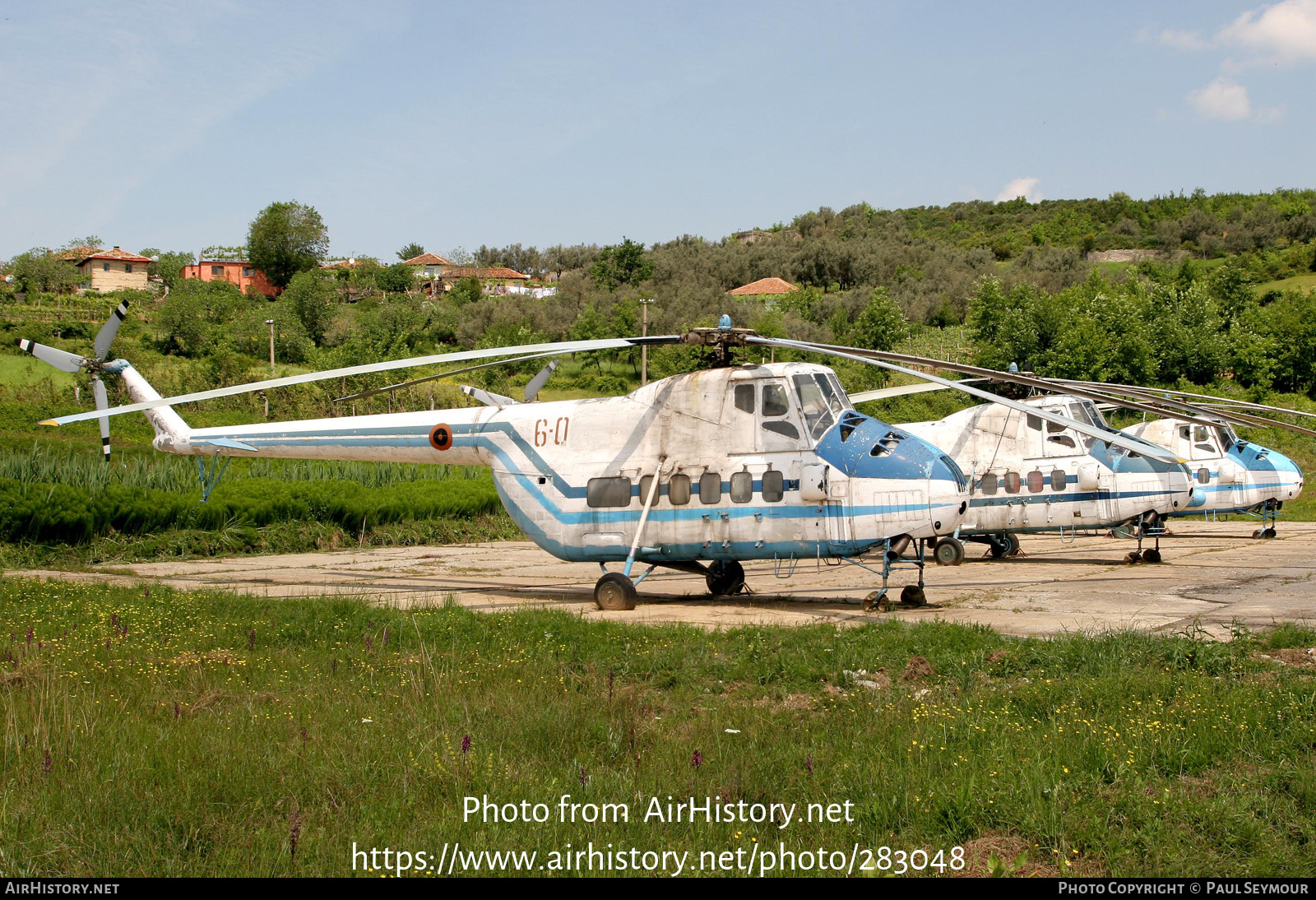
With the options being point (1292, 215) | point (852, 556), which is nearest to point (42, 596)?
point (852, 556)

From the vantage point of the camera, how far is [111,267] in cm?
10756

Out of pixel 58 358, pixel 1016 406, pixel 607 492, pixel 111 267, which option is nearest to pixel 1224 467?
pixel 1016 406

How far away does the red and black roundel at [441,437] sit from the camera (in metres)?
14.4

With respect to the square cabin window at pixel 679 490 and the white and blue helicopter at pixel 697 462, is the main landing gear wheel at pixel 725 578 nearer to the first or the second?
the white and blue helicopter at pixel 697 462

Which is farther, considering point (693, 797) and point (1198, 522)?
point (1198, 522)

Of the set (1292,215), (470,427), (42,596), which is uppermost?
(1292,215)

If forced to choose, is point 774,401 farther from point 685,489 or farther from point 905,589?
point 905,589

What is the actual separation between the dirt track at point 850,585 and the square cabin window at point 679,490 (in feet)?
4.78

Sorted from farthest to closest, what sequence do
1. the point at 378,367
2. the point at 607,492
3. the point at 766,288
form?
1. the point at 766,288
2. the point at 607,492
3. the point at 378,367

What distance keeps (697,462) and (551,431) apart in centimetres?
231

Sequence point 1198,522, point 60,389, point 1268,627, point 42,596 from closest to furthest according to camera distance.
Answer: point 1268,627
point 42,596
point 1198,522
point 60,389

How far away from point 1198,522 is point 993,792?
2840 centimetres

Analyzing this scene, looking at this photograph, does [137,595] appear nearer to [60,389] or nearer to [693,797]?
[693,797]

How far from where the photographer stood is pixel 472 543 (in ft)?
77.0
